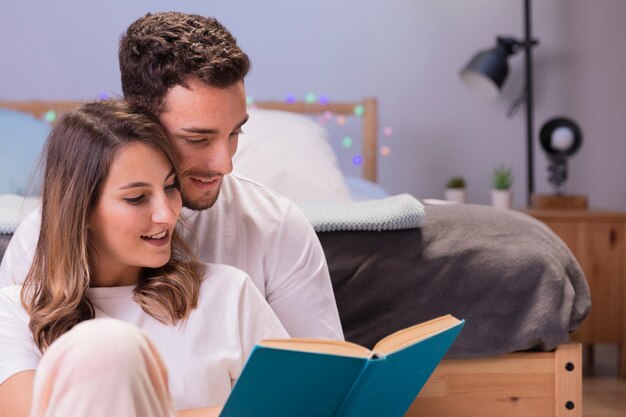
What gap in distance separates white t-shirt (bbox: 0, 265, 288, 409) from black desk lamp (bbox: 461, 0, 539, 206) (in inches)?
88.7

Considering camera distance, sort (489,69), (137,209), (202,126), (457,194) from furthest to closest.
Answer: (457,194), (489,69), (202,126), (137,209)

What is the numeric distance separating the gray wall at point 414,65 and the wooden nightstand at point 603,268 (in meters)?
0.68

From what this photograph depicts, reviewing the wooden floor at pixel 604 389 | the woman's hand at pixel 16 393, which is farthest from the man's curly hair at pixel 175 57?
the wooden floor at pixel 604 389

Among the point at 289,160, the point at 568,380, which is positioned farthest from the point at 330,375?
the point at 289,160

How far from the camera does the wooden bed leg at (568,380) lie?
1.90 meters

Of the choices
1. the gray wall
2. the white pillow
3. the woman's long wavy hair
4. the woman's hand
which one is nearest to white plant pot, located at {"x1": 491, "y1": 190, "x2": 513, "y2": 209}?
the gray wall

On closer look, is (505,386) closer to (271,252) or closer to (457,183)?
(271,252)

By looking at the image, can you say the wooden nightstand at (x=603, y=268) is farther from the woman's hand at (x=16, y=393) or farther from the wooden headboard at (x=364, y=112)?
the woman's hand at (x=16, y=393)

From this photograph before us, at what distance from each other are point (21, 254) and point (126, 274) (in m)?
0.22

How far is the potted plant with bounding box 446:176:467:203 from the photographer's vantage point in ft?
11.6

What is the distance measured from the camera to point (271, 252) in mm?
1598

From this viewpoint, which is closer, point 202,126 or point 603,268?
point 202,126

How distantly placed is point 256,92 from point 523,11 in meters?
1.10

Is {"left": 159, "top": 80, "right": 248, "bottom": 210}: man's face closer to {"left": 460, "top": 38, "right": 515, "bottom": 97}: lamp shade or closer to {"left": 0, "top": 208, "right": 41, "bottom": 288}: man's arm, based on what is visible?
{"left": 0, "top": 208, "right": 41, "bottom": 288}: man's arm
